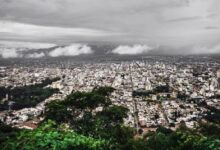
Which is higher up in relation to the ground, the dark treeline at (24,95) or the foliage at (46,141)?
the foliage at (46,141)

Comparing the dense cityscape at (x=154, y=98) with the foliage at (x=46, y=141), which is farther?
the dense cityscape at (x=154, y=98)

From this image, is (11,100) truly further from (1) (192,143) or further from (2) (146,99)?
(1) (192,143)

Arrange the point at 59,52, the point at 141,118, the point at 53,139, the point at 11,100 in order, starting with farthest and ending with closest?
1. the point at 59,52
2. the point at 11,100
3. the point at 141,118
4. the point at 53,139

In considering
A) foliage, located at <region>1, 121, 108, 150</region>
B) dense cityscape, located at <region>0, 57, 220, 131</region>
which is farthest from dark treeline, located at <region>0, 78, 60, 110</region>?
foliage, located at <region>1, 121, 108, 150</region>

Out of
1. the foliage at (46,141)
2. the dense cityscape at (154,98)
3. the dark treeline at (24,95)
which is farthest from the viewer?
the dark treeline at (24,95)

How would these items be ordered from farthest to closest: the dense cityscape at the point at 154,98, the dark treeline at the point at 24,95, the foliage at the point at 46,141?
1. the dark treeline at the point at 24,95
2. the dense cityscape at the point at 154,98
3. the foliage at the point at 46,141

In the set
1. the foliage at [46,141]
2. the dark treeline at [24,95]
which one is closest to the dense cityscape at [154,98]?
the dark treeline at [24,95]

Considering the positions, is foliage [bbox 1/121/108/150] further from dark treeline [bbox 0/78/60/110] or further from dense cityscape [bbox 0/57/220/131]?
dark treeline [bbox 0/78/60/110]

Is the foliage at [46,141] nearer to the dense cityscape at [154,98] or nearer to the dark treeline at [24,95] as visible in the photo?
→ the dense cityscape at [154,98]

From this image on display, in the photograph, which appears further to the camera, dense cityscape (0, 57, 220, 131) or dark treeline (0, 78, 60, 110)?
dark treeline (0, 78, 60, 110)

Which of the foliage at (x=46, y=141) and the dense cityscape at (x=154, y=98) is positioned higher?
the foliage at (x=46, y=141)

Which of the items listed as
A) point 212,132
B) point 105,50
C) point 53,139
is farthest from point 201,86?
point 105,50
